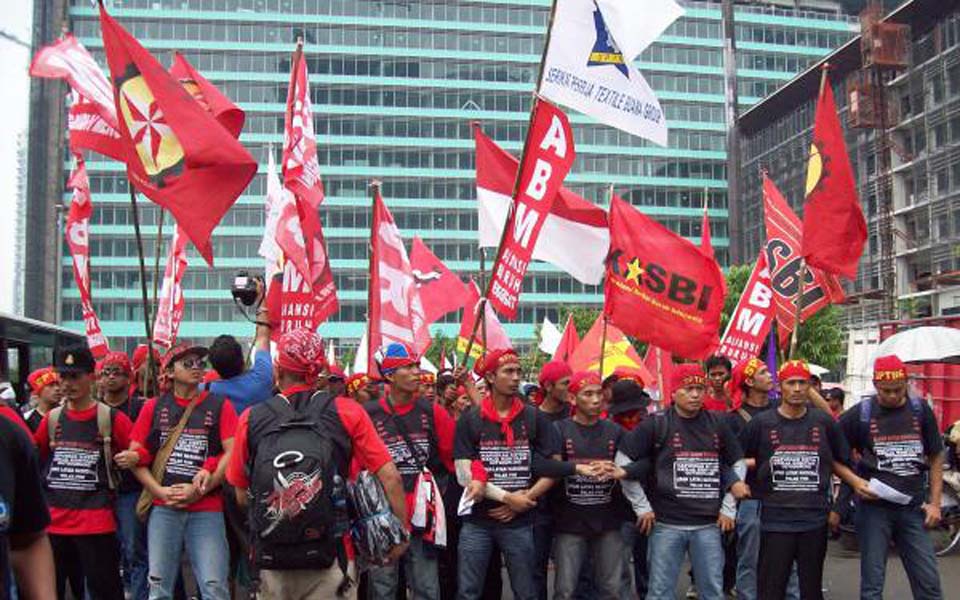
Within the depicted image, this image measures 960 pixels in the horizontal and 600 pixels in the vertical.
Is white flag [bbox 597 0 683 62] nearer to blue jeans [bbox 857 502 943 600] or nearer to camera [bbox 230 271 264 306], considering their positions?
camera [bbox 230 271 264 306]

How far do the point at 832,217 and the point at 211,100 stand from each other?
5816mm

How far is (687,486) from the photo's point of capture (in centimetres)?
627

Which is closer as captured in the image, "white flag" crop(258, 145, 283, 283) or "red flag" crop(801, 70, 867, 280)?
"white flag" crop(258, 145, 283, 283)

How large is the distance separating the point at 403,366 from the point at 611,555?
1844 millimetres

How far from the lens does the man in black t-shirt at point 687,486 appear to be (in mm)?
6230

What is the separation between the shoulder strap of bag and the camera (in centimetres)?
610

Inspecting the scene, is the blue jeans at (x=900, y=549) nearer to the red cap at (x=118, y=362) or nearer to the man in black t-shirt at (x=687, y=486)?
the man in black t-shirt at (x=687, y=486)

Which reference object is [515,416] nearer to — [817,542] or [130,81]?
[817,542]

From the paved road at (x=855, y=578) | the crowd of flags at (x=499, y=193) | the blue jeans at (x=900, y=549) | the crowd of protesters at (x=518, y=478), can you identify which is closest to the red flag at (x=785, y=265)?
the crowd of flags at (x=499, y=193)

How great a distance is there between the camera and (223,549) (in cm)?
581

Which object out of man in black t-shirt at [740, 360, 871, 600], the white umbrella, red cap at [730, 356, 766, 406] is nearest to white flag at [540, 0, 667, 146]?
red cap at [730, 356, 766, 406]

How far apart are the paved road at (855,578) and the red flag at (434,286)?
19.2ft

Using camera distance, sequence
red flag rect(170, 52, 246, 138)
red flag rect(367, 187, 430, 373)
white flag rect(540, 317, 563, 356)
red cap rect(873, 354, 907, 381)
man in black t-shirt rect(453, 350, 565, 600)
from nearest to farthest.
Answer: man in black t-shirt rect(453, 350, 565, 600) < red cap rect(873, 354, 907, 381) < red flag rect(170, 52, 246, 138) < red flag rect(367, 187, 430, 373) < white flag rect(540, 317, 563, 356)

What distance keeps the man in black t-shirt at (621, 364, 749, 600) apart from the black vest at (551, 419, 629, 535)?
0.16 metres
